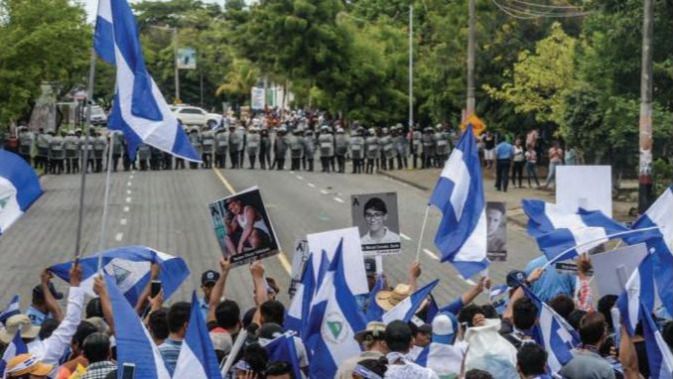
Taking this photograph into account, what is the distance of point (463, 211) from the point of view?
43.2 ft

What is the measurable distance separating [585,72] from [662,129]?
188 inches

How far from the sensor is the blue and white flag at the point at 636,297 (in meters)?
9.55

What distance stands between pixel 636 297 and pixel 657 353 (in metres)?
1.09

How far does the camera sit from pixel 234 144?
48.6 meters

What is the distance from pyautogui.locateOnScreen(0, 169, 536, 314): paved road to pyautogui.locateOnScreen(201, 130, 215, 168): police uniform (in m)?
1.56

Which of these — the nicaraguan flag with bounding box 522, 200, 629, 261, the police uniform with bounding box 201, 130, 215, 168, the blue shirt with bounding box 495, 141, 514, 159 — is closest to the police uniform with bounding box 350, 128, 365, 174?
the police uniform with bounding box 201, 130, 215, 168

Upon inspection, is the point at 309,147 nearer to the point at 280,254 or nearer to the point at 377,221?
the point at 280,254

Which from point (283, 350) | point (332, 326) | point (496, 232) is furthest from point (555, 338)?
point (496, 232)

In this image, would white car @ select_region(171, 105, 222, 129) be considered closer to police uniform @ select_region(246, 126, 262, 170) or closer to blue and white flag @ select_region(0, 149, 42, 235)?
police uniform @ select_region(246, 126, 262, 170)

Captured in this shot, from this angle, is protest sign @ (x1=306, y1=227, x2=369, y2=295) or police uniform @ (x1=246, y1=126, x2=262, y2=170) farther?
police uniform @ (x1=246, y1=126, x2=262, y2=170)

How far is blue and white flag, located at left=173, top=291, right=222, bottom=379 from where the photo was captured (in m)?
8.12

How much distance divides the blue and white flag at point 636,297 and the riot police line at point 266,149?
36.4m

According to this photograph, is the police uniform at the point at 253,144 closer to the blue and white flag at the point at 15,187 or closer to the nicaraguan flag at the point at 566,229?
the nicaraguan flag at the point at 566,229

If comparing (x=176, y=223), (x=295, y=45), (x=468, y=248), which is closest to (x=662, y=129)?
(x=176, y=223)
